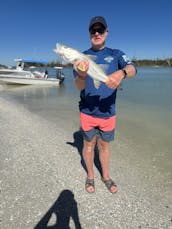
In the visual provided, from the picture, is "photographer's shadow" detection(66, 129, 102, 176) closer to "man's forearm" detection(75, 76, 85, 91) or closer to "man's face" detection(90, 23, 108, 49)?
"man's forearm" detection(75, 76, 85, 91)

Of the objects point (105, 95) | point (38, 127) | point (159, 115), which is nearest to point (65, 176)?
point (105, 95)

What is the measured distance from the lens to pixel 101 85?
10.4 ft

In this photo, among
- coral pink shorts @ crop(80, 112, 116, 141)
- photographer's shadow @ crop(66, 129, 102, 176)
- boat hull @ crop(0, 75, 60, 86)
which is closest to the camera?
coral pink shorts @ crop(80, 112, 116, 141)

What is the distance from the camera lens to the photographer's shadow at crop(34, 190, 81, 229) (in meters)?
3.00

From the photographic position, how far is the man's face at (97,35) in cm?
313

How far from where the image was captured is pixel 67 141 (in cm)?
647

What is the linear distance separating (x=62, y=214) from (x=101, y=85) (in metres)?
1.92

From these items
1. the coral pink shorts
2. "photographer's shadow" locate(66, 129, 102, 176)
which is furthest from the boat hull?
the coral pink shorts

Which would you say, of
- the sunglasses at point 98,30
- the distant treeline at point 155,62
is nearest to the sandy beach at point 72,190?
the sunglasses at point 98,30

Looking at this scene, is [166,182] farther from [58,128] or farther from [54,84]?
[54,84]

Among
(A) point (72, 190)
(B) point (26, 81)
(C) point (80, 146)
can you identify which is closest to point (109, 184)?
(A) point (72, 190)

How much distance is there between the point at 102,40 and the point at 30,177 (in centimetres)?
272

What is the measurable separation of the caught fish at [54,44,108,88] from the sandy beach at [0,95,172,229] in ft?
6.29

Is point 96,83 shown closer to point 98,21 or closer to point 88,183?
point 98,21
